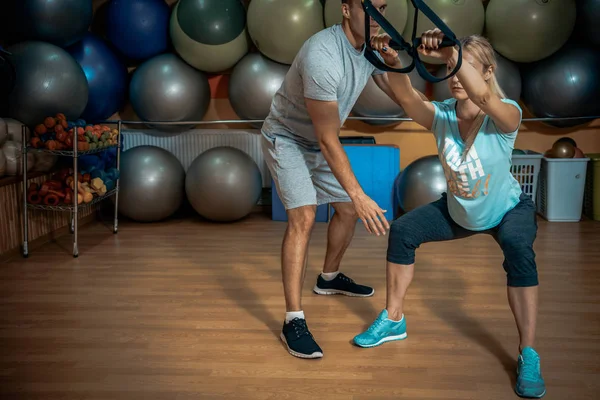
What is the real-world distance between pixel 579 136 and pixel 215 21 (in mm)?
2904

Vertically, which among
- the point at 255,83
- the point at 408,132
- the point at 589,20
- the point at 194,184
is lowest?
the point at 194,184

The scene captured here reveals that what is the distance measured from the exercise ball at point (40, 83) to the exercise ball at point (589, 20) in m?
3.33

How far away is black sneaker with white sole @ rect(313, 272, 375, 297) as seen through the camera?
2922mm

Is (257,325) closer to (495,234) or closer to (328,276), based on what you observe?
(328,276)

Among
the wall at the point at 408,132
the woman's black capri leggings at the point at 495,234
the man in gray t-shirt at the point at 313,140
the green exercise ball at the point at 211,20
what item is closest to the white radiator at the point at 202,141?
the wall at the point at 408,132

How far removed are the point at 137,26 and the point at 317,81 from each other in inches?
110

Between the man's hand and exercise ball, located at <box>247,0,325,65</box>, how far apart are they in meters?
2.42

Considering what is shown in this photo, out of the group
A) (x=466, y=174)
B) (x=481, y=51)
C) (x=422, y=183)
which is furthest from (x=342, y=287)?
(x=422, y=183)

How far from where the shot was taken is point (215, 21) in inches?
169

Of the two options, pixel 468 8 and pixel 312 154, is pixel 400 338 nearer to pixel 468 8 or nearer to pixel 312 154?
pixel 312 154

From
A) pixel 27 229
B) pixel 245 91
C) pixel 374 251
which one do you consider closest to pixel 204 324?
pixel 374 251

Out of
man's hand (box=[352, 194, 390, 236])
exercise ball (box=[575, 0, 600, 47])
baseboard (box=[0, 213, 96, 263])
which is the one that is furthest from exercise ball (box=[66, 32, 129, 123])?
exercise ball (box=[575, 0, 600, 47])

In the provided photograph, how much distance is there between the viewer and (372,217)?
2002 mm

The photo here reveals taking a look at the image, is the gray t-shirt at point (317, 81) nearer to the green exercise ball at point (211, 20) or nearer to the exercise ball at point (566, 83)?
the green exercise ball at point (211, 20)
